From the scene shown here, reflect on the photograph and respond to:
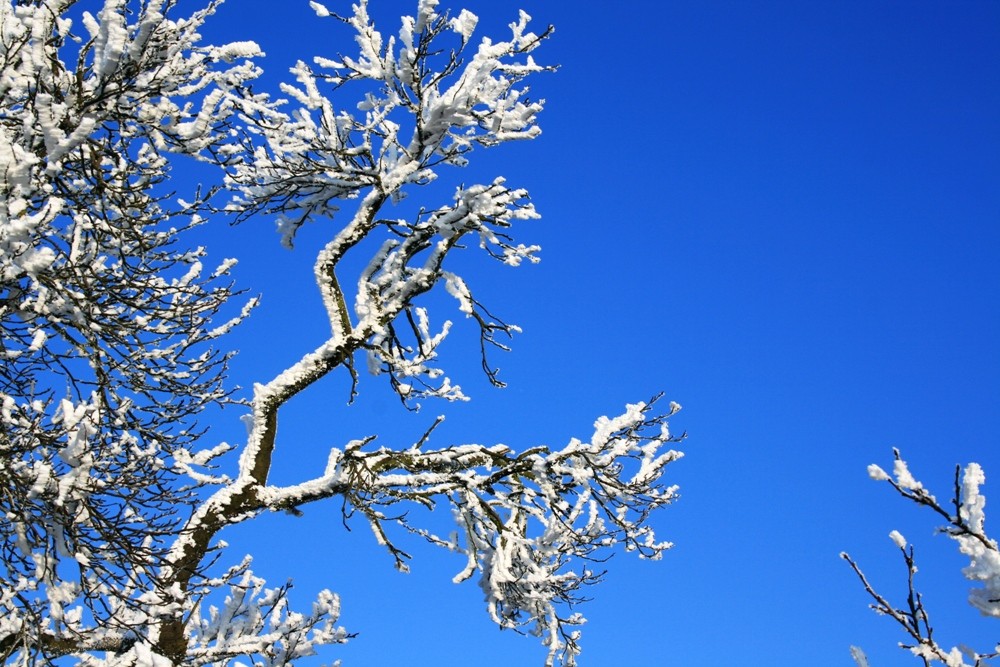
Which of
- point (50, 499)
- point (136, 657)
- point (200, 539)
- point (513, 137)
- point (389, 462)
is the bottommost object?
point (136, 657)

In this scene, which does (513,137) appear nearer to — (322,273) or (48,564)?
(322,273)

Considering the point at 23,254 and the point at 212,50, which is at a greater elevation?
the point at 212,50

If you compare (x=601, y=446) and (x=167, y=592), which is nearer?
(x=167, y=592)

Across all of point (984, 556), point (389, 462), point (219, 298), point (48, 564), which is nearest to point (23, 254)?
point (48, 564)

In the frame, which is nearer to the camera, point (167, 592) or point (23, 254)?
point (23, 254)

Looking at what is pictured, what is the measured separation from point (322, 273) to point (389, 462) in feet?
5.81

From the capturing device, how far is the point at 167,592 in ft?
17.3

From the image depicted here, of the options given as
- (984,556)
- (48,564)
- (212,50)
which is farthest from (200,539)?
(984,556)

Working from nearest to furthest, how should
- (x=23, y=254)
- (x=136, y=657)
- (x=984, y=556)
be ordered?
(x=984, y=556) < (x=23, y=254) < (x=136, y=657)

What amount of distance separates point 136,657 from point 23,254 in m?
3.21

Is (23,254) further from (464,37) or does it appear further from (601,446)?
(601,446)

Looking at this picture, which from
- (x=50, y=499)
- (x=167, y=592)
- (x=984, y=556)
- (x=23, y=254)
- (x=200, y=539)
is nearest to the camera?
(x=984, y=556)

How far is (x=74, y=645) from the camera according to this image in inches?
238

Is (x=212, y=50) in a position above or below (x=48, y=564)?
above
